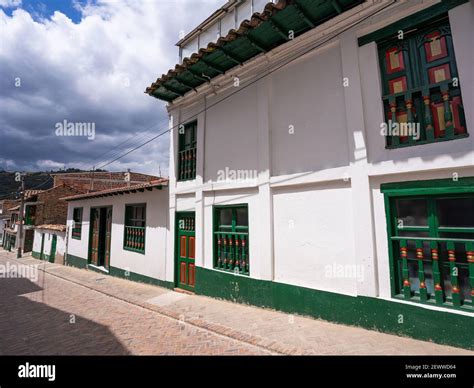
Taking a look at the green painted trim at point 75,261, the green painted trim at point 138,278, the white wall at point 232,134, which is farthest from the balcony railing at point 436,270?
the green painted trim at point 75,261

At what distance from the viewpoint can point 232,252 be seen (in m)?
6.50

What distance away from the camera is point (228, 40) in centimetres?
562

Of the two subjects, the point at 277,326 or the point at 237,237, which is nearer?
the point at 277,326

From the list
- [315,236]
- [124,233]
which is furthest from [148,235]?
[315,236]

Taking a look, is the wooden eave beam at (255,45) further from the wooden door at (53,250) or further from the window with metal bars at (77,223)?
the wooden door at (53,250)

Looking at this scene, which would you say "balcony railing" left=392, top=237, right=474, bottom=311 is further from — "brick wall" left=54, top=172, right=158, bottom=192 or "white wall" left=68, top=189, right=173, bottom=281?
"brick wall" left=54, top=172, right=158, bottom=192

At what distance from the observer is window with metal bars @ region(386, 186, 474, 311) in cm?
360

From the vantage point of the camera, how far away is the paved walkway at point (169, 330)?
395 cm

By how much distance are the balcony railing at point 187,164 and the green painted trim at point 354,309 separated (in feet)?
10.1

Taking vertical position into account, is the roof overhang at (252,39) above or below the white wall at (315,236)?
above
